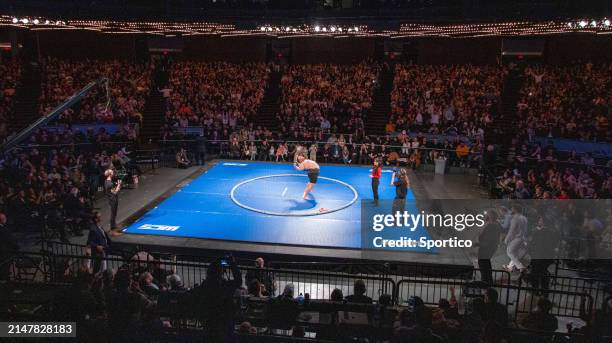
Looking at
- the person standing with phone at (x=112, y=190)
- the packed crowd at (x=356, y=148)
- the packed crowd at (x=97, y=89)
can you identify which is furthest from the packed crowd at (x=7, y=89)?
the person standing with phone at (x=112, y=190)

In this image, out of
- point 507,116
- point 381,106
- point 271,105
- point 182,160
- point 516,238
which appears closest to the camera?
point 516,238

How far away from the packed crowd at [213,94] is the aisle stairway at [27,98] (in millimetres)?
6888

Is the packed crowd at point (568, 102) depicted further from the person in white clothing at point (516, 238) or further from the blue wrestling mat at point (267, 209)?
the person in white clothing at point (516, 238)

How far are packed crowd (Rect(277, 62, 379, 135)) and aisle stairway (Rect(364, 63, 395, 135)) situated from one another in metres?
0.61

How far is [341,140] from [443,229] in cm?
1184

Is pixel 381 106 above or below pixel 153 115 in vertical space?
above

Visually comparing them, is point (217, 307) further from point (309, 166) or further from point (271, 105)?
point (271, 105)

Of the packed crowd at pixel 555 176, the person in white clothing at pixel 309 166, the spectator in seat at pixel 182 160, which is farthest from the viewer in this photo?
the spectator in seat at pixel 182 160

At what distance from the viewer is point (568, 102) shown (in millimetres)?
22984

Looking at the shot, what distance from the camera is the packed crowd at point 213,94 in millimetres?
24734

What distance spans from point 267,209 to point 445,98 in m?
15.0

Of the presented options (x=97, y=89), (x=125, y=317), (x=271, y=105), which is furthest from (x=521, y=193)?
(x=97, y=89)

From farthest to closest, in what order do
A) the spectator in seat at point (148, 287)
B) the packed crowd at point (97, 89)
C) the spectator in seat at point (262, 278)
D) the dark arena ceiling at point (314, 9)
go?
the packed crowd at point (97, 89) → the dark arena ceiling at point (314, 9) → the spectator in seat at point (262, 278) → the spectator in seat at point (148, 287)

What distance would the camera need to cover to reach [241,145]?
74.9ft
